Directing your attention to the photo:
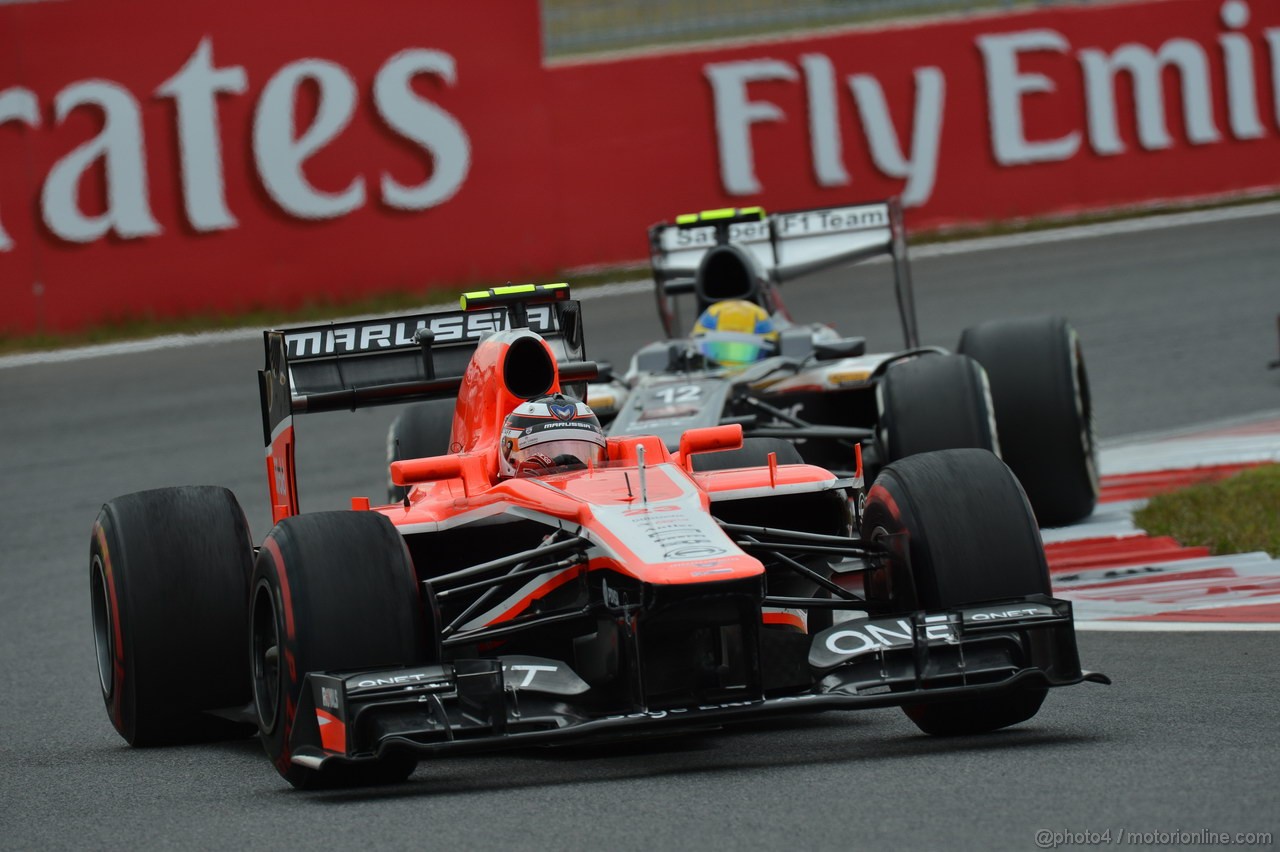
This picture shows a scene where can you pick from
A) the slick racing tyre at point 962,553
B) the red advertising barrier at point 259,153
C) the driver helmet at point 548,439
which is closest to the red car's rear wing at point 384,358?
the driver helmet at point 548,439

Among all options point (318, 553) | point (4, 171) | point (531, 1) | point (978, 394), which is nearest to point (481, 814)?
point (318, 553)

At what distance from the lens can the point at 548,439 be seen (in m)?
7.60

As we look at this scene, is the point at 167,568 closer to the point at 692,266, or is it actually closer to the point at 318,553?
the point at 318,553

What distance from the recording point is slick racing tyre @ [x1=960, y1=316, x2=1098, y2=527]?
12.0 metres

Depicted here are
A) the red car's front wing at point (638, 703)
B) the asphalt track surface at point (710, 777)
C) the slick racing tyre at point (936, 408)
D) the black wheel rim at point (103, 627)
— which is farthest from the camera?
the slick racing tyre at point (936, 408)

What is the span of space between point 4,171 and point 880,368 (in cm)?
1010

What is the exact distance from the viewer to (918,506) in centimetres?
696

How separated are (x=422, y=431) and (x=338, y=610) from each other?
5.39 m

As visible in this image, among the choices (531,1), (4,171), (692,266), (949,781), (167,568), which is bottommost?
(949,781)

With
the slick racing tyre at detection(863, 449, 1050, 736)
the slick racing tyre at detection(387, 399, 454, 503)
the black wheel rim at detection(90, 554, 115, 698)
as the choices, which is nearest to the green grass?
the slick racing tyre at detection(863, 449, 1050, 736)

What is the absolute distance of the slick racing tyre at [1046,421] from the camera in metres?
12.0

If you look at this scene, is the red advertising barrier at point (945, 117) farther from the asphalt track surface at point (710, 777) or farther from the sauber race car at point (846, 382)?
the asphalt track surface at point (710, 777)

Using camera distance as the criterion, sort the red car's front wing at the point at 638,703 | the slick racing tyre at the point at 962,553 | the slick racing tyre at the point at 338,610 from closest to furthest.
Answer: the red car's front wing at the point at 638,703 < the slick racing tyre at the point at 338,610 < the slick racing tyre at the point at 962,553

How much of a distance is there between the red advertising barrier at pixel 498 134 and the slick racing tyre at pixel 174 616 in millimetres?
11905
